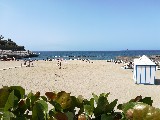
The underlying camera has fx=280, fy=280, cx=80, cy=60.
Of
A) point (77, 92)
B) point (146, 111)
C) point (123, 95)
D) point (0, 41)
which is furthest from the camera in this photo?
point (0, 41)

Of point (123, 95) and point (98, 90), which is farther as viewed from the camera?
point (98, 90)

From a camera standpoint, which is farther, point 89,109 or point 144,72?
point 144,72

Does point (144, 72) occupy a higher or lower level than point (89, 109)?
lower

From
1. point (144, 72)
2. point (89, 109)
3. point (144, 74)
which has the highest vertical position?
point (89, 109)

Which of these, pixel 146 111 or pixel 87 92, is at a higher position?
pixel 146 111

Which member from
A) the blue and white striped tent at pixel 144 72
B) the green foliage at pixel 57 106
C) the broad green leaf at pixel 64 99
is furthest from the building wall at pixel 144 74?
the broad green leaf at pixel 64 99

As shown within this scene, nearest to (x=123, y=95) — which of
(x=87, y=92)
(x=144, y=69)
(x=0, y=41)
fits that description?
(x=87, y=92)

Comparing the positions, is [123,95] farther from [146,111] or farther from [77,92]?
[146,111]

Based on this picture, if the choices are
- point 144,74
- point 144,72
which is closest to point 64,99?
point 144,72

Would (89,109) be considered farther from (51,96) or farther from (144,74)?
(144,74)

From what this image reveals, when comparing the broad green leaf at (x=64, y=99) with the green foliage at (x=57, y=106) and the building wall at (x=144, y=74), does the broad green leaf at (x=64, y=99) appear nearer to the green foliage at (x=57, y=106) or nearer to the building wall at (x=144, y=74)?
the green foliage at (x=57, y=106)

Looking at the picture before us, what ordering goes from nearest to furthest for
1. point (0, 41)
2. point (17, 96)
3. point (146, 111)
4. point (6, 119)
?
point (146, 111) → point (6, 119) → point (17, 96) → point (0, 41)

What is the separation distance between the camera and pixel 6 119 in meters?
1.05

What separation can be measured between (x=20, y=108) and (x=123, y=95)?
12.5 m
